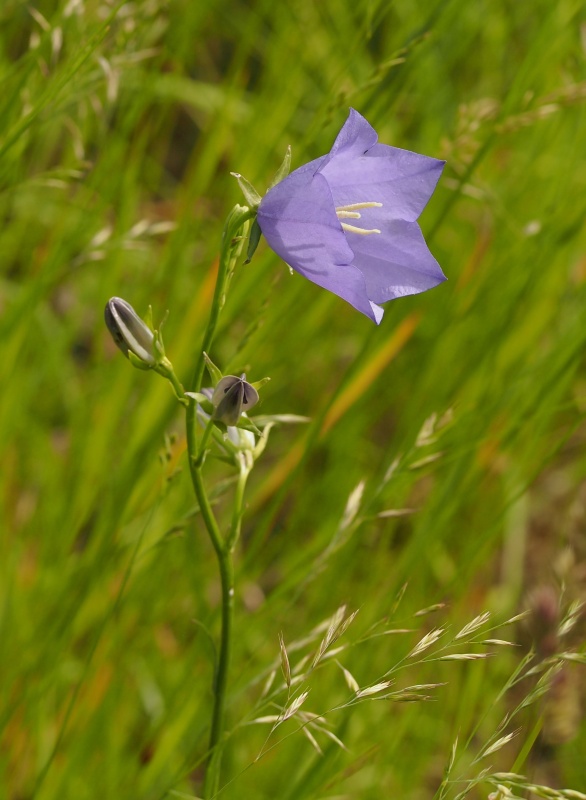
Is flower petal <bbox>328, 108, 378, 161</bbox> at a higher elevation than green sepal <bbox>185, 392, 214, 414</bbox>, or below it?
higher

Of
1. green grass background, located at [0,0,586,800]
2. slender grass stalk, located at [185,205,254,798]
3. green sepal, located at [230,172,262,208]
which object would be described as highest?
green sepal, located at [230,172,262,208]

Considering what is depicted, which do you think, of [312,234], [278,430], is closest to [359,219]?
[312,234]

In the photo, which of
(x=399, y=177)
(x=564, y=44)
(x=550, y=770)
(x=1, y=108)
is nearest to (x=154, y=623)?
(x=1, y=108)

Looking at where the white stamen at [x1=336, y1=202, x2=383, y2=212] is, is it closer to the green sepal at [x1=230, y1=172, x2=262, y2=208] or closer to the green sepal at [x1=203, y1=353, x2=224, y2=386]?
the green sepal at [x1=230, y1=172, x2=262, y2=208]

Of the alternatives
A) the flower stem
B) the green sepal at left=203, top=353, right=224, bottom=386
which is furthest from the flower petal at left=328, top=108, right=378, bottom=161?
the green sepal at left=203, top=353, right=224, bottom=386

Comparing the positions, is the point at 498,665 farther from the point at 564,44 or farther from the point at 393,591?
the point at 564,44

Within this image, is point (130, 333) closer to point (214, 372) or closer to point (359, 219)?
point (214, 372)
